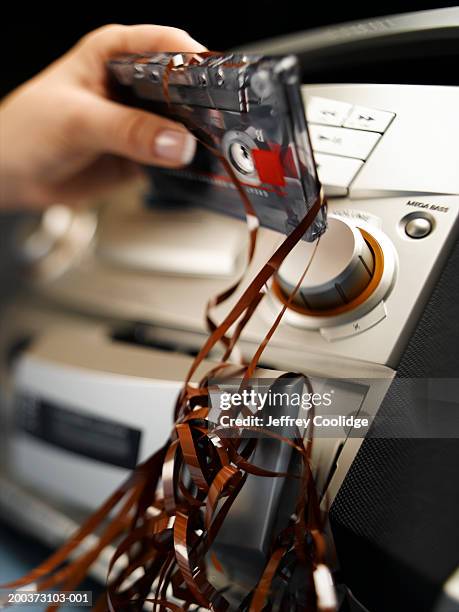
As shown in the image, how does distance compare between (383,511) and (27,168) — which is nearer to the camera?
(383,511)

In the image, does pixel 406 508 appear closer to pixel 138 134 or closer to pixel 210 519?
pixel 210 519

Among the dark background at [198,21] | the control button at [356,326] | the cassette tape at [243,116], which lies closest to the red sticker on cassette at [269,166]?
the cassette tape at [243,116]

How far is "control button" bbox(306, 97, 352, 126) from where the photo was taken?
1.37ft

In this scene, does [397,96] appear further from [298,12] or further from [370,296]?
[298,12]

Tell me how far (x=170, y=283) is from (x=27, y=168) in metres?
0.18

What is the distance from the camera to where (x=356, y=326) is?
37cm

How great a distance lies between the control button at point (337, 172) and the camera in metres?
0.40

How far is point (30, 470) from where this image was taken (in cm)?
51

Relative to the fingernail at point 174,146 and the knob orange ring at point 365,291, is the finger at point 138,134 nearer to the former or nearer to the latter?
the fingernail at point 174,146

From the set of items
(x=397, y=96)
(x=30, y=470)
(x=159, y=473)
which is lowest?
(x=30, y=470)

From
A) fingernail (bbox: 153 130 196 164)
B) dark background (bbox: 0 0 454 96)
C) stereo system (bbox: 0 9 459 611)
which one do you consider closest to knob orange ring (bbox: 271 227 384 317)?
stereo system (bbox: 0 9 459 611)

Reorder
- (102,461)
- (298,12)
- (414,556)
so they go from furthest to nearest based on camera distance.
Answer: (298,12) < (102,461) < (414,556)

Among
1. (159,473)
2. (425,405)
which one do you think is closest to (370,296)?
(425,405)

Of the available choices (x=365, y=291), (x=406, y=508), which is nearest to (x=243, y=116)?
(x=365, y=291)
